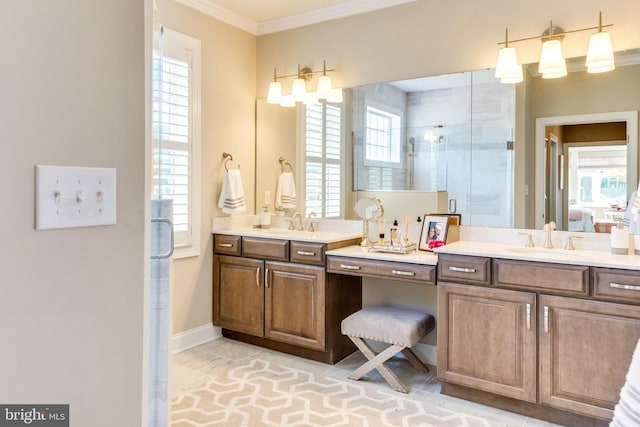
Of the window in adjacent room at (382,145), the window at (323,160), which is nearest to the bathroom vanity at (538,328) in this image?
the window in adjacent room at (382,145)

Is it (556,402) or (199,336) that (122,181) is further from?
(199,336)

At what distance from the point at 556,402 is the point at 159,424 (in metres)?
1.98

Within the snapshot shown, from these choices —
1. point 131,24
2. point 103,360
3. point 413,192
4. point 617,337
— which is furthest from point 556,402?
point 131,24

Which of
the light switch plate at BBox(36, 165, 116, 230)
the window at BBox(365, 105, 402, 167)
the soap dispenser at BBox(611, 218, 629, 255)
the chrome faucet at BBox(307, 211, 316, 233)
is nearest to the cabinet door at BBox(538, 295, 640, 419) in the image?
the soap dispenser at BBox(611, 218, 629, 255)

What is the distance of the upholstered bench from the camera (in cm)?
277

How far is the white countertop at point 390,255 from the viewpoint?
2766 millimetres

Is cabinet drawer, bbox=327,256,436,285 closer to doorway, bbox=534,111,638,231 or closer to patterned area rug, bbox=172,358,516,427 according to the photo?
patterned area rug, bbox=172,358,516,427

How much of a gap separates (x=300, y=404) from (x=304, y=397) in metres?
0.09

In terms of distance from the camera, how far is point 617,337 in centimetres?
218

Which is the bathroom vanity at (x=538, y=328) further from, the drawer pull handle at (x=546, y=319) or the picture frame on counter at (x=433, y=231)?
the picture frame on counter at (x=433, y=231)

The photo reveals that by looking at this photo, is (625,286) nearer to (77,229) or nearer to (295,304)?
(295,304)

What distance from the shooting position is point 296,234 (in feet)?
11.7

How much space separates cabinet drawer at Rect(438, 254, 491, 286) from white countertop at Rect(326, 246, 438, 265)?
0.25 ft

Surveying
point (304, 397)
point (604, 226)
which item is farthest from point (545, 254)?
point (304, 397)
